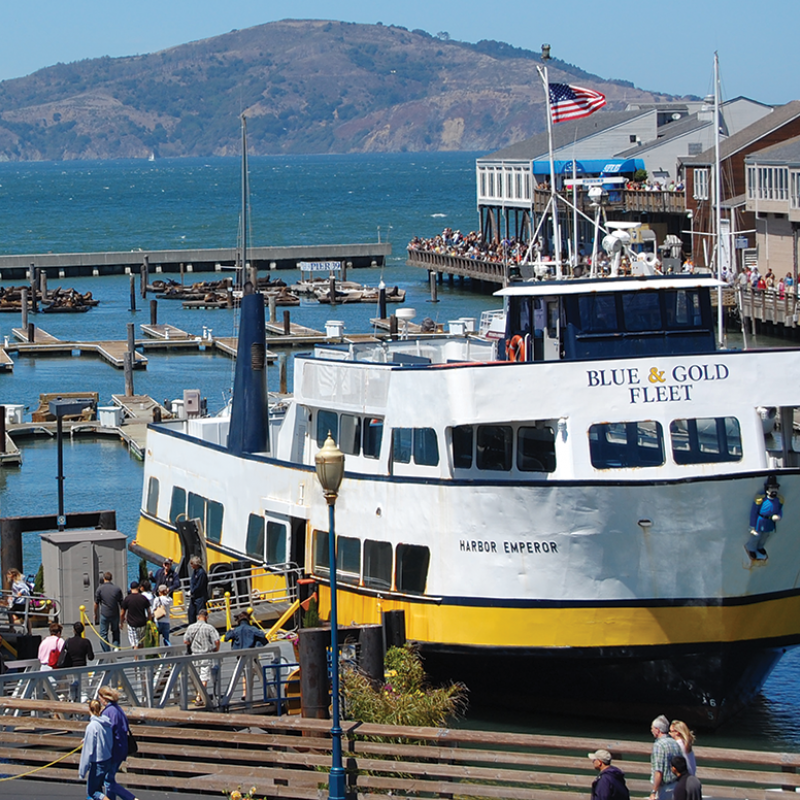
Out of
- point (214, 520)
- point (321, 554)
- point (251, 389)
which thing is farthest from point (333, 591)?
point (214, 520)

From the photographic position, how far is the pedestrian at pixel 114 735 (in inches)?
647

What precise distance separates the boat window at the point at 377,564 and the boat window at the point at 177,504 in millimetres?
6607

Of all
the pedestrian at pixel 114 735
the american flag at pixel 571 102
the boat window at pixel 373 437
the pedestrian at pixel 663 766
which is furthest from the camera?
the american flag at pixel 571 102

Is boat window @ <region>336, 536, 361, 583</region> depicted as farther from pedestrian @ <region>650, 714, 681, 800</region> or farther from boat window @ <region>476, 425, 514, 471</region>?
pedestrian @ <region>650, 714, 681, 800</region>

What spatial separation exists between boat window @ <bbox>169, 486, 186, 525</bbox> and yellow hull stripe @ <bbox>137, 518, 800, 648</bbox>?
8.05 m

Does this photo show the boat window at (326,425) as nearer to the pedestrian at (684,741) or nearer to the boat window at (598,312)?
the boat window at (598,312)

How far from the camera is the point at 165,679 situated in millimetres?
20859

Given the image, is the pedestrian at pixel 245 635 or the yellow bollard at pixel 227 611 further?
the yellow bollard at pixel 227 611

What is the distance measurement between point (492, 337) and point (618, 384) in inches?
221

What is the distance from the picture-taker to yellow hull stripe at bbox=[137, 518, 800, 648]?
22031 mm

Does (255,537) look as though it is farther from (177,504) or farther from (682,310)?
(682,310)

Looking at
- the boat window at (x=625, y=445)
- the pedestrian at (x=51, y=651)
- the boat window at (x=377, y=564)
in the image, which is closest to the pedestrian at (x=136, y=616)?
the pedestrian at (x=51, y=651)

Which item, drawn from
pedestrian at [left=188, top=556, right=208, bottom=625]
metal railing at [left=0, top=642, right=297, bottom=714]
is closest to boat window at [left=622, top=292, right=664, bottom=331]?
metal railing at [left=0, top=642, right=297, bottom=714]

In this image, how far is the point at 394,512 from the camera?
2356 cm
